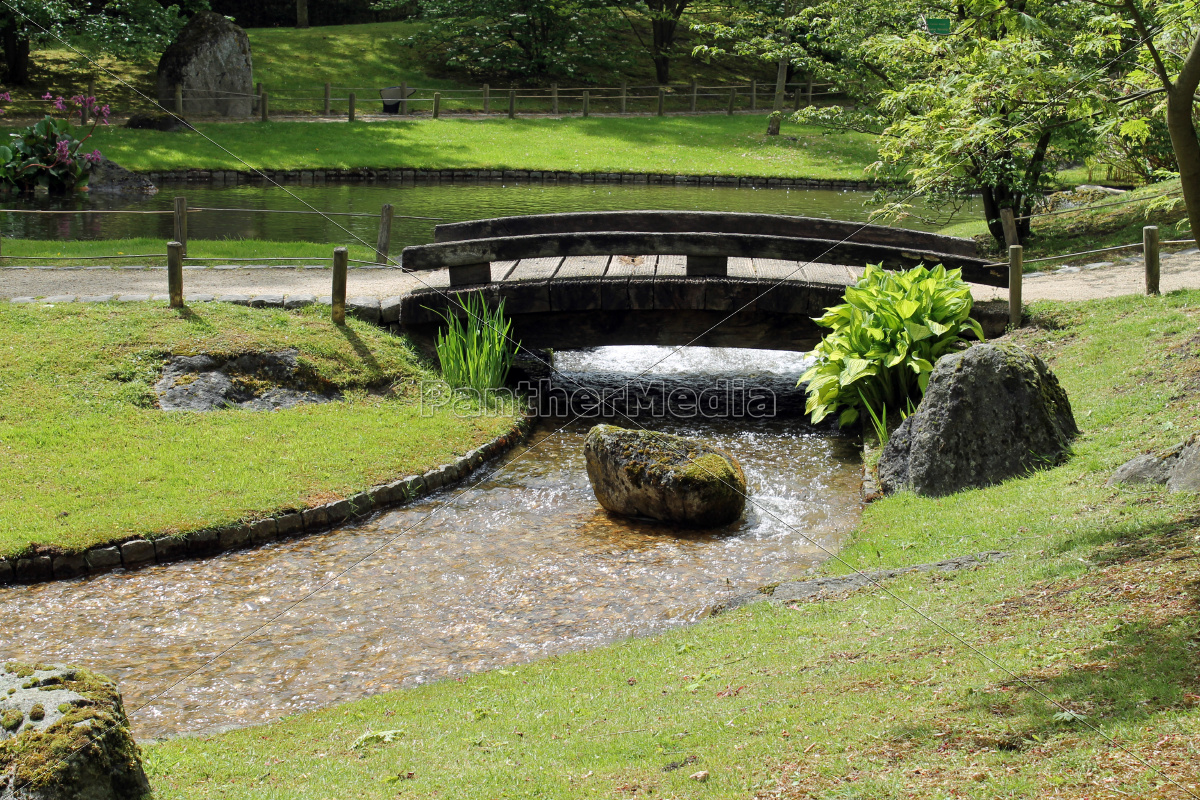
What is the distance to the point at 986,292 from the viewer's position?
13.5 meters

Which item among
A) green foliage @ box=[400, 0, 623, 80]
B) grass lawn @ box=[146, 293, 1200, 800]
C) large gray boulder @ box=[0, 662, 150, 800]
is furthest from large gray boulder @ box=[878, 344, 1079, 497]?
green foliage @ box=[400, 0, 623, 80]

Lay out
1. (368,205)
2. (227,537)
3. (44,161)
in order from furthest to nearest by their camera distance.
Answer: (368,205), (44,161), (227,537)

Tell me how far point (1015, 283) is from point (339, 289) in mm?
8764

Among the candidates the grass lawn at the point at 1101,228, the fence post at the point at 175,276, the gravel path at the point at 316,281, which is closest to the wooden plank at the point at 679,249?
the gravel path at the point at 316,281

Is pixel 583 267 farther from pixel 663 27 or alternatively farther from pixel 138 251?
pixel 663 27

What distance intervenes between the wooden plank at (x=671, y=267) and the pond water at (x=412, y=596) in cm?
365

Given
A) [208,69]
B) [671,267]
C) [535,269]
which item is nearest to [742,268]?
[671,267]

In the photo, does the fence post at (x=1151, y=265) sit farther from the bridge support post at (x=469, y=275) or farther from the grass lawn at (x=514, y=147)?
the grass lawn at (x=514, y=147)

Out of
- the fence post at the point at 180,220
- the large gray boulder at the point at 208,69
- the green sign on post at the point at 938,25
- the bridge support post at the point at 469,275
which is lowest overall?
the bridge support post at the point at 469,275

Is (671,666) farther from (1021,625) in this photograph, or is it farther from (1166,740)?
(1166,740)

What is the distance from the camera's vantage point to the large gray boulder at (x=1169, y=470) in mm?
6828

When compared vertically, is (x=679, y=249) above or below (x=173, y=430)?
above

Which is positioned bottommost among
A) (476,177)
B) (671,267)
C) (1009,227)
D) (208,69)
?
(671,267)

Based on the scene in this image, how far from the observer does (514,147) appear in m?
33.9
